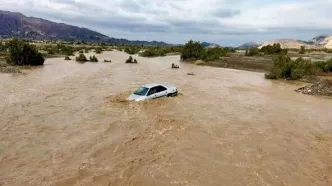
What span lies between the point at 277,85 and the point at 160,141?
86.4 feet

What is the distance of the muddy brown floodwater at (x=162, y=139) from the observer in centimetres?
1268

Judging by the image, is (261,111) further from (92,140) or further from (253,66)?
(253,66)

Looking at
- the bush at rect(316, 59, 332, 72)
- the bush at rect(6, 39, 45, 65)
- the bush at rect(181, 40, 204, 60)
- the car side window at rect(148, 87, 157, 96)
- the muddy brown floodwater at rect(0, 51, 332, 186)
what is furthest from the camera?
the bush at rect(181, 40, 204, 60)

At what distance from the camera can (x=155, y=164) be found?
13633 mm

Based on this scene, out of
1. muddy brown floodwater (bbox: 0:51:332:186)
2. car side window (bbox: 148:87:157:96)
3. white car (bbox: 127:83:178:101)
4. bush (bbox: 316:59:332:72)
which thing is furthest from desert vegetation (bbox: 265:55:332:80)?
car side window (bbox: 148:87:157:96)

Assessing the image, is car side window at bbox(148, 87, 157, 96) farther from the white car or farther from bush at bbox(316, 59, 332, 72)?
bush at bbox(316, 59, 332, 72)

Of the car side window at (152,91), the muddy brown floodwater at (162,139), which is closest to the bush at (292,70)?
the muddy brown floodwater at (162,139)

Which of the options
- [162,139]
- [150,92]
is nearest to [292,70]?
[150,92]

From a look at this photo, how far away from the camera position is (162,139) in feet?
55.6

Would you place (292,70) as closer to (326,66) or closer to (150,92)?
(326,66)

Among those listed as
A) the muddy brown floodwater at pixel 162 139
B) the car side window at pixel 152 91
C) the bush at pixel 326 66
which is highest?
the car side window at pixel 152 91

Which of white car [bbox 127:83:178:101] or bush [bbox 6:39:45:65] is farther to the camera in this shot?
bush [bbox 6:39:45:65]

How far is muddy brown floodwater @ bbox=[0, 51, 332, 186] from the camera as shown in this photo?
499 inches

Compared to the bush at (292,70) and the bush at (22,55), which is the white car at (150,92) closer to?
the bush at (292,70)
